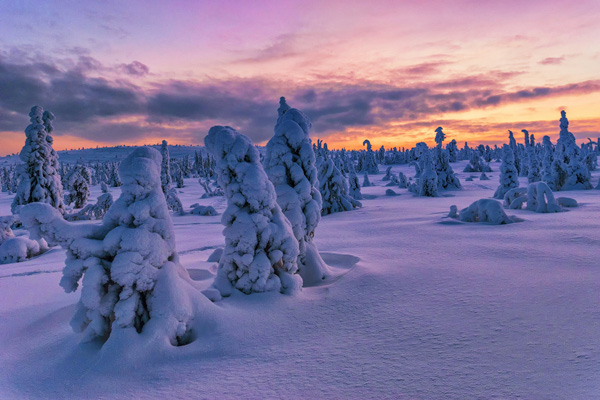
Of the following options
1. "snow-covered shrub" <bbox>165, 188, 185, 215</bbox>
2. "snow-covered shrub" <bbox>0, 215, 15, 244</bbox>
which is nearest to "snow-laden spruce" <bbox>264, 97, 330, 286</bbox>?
"snow-covered shrub" <bbox>0, 215, 15, 244</bbox>

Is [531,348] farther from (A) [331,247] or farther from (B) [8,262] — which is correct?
(B) [8,262]

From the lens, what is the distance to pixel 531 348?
9.49ft

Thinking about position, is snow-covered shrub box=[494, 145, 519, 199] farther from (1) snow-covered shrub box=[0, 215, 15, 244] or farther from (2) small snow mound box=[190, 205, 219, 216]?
(1) snow-covered shrub box=[0, 215, 15, 244]

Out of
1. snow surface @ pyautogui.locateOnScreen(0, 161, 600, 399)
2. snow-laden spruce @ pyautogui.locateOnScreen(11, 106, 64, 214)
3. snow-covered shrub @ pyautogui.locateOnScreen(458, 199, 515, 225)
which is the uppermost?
snow-laden spruce @ pyautogui.locateOnScreen(11, 106, 64, 214)

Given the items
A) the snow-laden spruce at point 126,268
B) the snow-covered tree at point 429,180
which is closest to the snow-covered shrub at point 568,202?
the snow-covered tree at point 429,180

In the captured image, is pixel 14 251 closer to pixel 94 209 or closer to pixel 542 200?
pixel 94 209

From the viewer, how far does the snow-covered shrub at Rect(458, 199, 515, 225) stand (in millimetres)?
9789

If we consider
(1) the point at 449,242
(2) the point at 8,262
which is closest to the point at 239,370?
(1) the point at 449,242

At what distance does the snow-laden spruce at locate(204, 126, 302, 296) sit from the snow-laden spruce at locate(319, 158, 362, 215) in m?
12.4

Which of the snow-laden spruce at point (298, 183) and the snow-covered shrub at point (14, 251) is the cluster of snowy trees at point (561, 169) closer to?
the snow-laden spruce at point (298, 183)

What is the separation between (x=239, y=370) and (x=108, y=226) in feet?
7.50

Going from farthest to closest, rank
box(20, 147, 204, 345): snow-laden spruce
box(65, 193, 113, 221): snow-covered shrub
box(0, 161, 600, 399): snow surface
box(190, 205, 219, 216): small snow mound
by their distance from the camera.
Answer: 1. box(190, 205, 219, 216): small snow mound
2. box(65, 193, 113, 221): snow-covered shrub
3. box(20, 147, 204, 345): snow-laden spruce
4. box(0, 161, 600, 399): snow surface

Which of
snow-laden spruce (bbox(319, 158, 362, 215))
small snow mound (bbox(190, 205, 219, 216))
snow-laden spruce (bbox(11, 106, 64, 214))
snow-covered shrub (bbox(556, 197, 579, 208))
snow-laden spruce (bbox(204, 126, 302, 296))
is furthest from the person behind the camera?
small snow mound (bbox(190, 205, 219, 216))

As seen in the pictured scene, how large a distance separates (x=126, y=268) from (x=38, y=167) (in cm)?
1927
